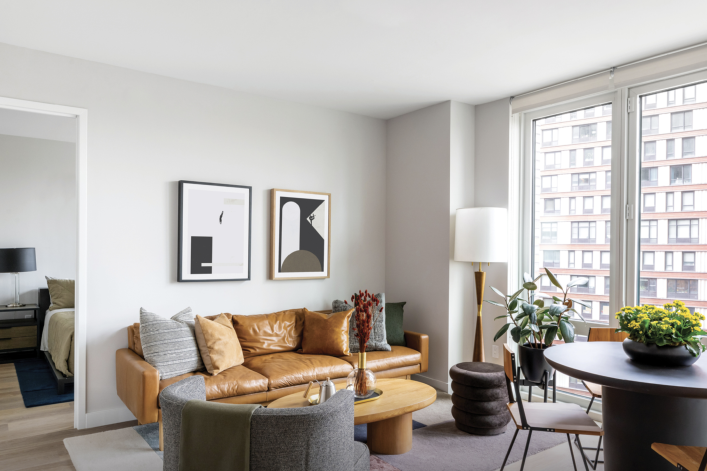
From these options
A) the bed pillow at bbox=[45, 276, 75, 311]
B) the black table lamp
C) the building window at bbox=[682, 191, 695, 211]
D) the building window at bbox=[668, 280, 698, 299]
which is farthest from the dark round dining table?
the black table lamp

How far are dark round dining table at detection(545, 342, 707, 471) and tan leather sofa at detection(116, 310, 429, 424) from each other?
1.90m

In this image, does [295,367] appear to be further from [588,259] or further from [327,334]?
[588,259]

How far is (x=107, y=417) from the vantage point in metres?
3.70

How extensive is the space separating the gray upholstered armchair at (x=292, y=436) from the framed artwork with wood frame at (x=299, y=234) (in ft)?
8.77

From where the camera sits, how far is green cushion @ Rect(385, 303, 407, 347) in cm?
455

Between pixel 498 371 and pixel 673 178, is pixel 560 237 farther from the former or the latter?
pixel 498 371

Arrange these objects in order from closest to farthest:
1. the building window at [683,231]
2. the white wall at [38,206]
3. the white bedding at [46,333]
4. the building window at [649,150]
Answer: the building window at [683,231]
the building window at [649,150]
the white bedding at [46,333]
the white wall at [38,206]

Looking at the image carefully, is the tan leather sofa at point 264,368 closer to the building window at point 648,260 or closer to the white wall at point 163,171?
the white wall at point 163,171

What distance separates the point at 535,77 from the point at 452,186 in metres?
1.16

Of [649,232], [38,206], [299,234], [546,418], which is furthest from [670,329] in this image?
[38,206]

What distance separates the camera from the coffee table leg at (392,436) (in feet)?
10.4

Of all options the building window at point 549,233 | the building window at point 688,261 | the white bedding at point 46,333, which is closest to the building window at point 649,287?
the building window at point 688,261

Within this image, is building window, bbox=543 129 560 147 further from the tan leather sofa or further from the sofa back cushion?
the sofa back cushion

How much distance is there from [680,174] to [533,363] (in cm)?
170
